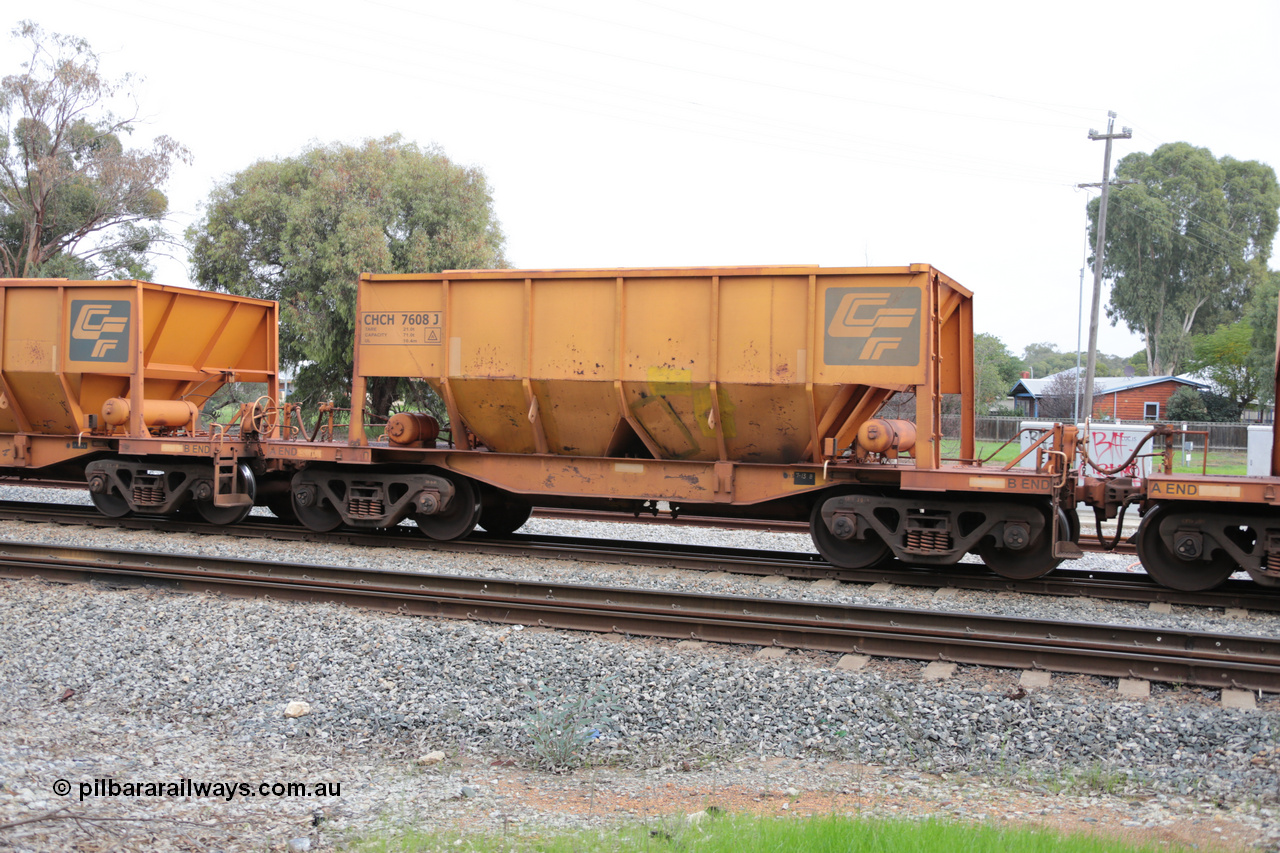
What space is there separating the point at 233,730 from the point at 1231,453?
128 ft

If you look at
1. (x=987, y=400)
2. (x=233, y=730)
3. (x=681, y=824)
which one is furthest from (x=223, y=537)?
(x=987, y=400)

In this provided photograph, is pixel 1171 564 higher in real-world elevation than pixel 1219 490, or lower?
lower

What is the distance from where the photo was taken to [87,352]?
12.3 m

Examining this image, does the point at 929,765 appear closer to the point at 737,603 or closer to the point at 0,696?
the point at 737,603

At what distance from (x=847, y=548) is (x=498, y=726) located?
17.4ft

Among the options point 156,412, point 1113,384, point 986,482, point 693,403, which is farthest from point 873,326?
point 1113,384

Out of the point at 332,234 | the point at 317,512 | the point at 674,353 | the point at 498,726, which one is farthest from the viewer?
the point at 332,234

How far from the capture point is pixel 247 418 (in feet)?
37.7

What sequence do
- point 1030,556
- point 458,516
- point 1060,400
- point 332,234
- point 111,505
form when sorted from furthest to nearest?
point 1060,400
point 332,234
point 111,505
point 458,516
point 1030,556

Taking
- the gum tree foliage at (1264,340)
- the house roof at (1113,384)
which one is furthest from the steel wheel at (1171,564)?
the house roof at (1113,384)

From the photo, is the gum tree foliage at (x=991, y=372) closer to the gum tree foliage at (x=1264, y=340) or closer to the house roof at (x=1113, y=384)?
the house roof at (x=1113, y=384)

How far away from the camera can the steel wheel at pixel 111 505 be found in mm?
12273

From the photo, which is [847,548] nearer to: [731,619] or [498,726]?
[731,619]

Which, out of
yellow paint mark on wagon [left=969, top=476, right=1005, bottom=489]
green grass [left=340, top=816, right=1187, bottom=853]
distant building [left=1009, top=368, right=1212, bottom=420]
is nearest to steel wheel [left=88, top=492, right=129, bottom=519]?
green grass [left=340, top=816, right=1187, bottom=853]
